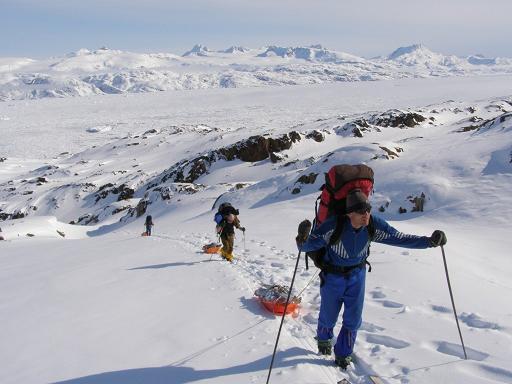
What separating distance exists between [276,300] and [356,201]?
3.29 m

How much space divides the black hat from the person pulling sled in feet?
0.04

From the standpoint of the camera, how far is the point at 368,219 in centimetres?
482

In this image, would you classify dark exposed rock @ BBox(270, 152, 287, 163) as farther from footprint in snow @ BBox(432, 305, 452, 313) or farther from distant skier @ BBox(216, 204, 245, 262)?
footprint in snow @ BBox(432, 305, 452, 313)

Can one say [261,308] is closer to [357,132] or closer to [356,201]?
[356,201]

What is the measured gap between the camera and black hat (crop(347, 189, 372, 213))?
468 centimetres

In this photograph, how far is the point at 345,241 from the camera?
5.04 meters

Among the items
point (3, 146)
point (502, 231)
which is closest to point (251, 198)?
point (502, 231)

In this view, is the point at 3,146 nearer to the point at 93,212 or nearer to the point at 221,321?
the point at 93,212

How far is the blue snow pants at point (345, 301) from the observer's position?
5.19 metres

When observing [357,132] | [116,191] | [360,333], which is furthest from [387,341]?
[116,191]

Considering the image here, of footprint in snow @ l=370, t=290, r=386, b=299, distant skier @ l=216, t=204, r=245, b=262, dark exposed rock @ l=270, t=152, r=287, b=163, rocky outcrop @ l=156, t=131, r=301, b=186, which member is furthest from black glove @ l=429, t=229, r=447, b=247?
rocky outcrop @ l=156, t=131, r=301, b=186

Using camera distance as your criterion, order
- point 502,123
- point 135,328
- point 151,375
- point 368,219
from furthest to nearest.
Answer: point 502,123 < point 135,328 < point 151,375 < point 368,219

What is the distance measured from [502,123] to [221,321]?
93.1ft

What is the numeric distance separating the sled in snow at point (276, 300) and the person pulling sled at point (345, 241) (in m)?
1.78
